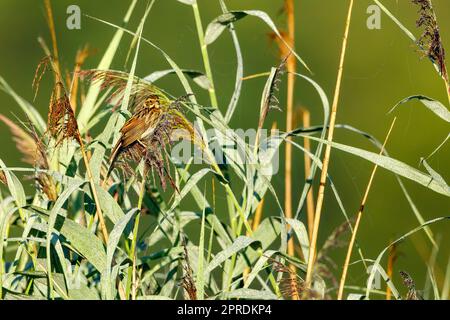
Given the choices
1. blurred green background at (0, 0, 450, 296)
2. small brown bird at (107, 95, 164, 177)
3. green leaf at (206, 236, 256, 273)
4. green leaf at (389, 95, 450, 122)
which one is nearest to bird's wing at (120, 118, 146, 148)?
small brown bird at (107, 95, 164, 177)

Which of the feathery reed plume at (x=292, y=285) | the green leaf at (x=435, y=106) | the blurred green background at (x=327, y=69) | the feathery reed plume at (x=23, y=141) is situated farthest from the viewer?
the blurred green background at (x=327, y=69)

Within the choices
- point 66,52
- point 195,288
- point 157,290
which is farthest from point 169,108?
point 66,52

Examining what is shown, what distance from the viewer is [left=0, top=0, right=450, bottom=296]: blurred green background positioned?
20.0 ft

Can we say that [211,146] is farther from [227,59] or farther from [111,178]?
[227,59]

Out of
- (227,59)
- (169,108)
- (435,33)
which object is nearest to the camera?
(169,108)

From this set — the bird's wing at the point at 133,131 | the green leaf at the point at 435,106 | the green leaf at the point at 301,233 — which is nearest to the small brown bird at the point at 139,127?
the bird's wing at the point at 133,131

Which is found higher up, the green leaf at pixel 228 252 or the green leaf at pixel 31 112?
the green leaf at pixel 31 112

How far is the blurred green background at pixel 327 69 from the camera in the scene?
6090 mm

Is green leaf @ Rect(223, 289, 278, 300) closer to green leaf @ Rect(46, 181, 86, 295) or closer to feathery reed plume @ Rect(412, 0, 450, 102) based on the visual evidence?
green leaf @ Rect(46, 181, 86, 295)

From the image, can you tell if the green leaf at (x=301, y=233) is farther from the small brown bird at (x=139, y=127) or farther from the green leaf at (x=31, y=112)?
the green leaf at (x=31, y=112)

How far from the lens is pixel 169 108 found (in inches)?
50.0

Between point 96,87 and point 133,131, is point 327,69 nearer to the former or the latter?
point 96,87

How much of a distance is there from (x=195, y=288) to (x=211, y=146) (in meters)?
0.42

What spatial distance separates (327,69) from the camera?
660 cm
